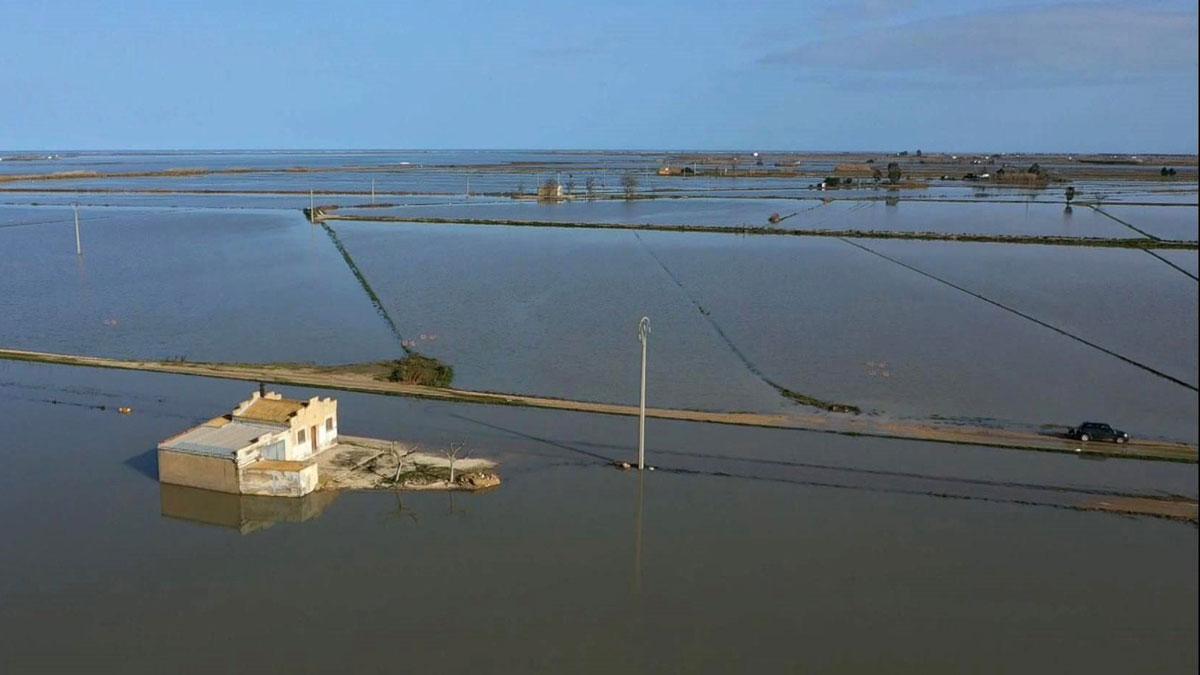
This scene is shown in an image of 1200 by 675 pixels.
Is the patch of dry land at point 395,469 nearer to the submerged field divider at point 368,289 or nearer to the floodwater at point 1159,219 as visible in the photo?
the submerged field divider at point 368,289

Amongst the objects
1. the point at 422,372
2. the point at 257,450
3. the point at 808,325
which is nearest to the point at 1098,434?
the point at 808,325

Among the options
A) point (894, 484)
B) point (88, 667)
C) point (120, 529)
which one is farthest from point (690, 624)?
point (120, 529)

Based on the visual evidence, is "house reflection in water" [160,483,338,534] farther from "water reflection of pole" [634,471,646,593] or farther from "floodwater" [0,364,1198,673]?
"water reflection of pole" [634,471,646,593]

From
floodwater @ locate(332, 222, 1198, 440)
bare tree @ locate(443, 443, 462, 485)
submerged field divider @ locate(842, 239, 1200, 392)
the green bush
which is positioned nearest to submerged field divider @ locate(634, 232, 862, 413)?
floodwater @ locate(332, 222, 1198, 440)

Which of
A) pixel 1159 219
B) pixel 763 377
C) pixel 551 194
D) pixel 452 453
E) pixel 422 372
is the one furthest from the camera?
pixel 551 194

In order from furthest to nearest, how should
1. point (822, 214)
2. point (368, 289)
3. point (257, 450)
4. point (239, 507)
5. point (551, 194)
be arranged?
point (551, 194)
point (822, 214)
point (368, 289)
point (257, 450)
point (239, 507)

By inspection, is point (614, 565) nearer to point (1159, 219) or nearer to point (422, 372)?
point (422, 372)

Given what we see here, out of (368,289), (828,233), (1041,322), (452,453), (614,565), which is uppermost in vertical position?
(828,233)
